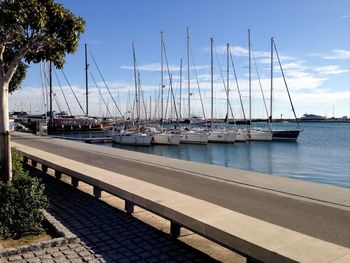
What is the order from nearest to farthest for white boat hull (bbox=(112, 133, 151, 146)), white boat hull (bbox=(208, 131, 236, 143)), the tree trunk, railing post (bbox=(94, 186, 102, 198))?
the tree trunk < railing post (bbox=(94, 186, 102, 198)) < white boat hull (bbox=(112, 133, 151, 146)) < white boat hull (bbox=(208, 131, 236, 143))

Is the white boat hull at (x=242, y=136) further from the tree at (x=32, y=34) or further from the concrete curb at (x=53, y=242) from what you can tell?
the concrete curb at (x=53, y=242)

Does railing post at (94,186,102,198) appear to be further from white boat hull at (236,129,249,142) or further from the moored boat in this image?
white boat hull at (236,129,249,142)

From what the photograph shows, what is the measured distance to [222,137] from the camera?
5678 centimetres

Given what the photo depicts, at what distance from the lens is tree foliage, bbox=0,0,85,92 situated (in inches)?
237

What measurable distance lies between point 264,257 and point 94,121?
7921 centimetres

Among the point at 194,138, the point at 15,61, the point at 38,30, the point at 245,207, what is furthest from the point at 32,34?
the point at 194,138

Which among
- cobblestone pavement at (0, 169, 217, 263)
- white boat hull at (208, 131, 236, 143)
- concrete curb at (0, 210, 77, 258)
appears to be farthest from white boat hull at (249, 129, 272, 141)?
concrete curb at (0, 210, 77, 258)

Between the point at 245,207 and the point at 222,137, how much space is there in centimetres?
4906

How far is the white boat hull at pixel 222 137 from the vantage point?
5672 cm

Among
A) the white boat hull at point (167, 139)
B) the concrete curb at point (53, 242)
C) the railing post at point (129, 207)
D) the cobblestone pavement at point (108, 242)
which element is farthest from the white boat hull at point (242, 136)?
the concrete curb at point (53, 242)

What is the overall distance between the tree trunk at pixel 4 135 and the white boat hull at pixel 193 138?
47.4m

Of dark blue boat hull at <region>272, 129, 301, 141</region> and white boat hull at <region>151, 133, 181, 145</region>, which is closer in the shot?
white boat hull at <region>151, 133, 181, 145</region>

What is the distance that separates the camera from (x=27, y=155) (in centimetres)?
1518

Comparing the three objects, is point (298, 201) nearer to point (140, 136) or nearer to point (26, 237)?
point (26, 237)
